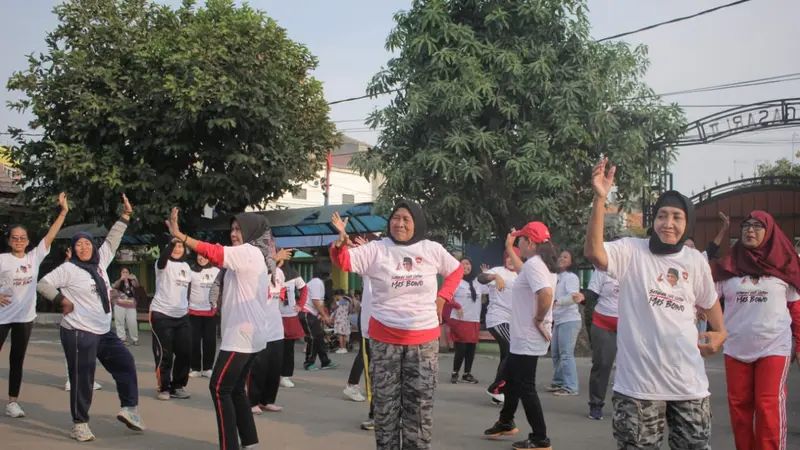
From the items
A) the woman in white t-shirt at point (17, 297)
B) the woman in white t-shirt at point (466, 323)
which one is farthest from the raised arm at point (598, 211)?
the woman in white t-shirt at point (466, 323)

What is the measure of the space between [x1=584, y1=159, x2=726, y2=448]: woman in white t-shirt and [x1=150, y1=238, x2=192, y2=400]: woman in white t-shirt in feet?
22.8

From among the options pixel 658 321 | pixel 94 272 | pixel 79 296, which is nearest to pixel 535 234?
pixel 658 321

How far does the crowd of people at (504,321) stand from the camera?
476 centimetres

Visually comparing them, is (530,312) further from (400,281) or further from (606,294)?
(400,281)

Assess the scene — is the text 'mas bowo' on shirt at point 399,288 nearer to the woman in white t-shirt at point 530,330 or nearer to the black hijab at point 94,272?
the woman in white t-shirt at point 530,330

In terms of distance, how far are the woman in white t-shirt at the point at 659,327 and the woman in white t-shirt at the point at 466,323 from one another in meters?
7.22

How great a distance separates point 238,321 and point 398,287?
1394mm

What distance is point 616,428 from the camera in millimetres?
4711

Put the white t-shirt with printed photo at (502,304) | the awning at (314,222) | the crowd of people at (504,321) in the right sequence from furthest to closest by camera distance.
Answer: the awning at (314,222) < the white t-shirt with printed photo at (502,304) < the crowd of people at (504,321)

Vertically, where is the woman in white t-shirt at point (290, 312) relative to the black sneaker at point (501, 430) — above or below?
above

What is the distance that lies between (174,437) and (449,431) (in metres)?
2.76

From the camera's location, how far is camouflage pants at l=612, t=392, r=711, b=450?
15.1 feet

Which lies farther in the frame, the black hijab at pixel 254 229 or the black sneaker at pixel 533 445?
the black sneaker at pixel 533 445

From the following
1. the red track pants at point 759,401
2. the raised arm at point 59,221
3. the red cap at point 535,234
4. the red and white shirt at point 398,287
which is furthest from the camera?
the raised arm at point 59,221
